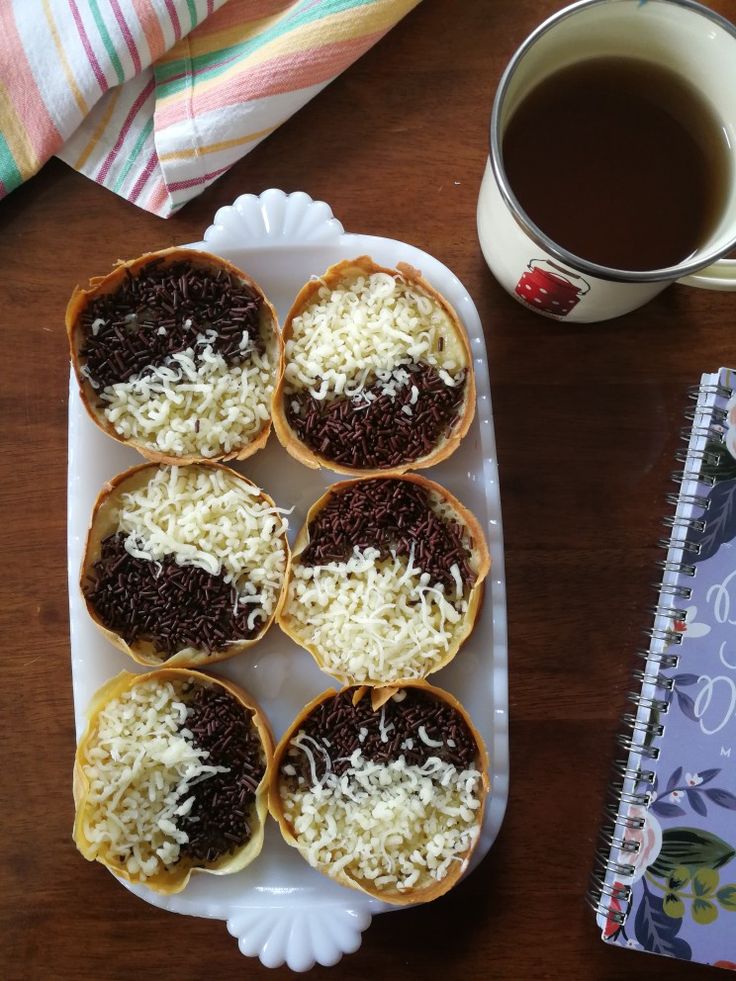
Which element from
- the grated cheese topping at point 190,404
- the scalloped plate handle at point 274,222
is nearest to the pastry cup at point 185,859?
the grated cheese topping at point 190,404

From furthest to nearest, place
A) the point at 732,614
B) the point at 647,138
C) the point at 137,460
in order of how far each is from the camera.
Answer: the point at 137,460, the point at 732,614, the point at 647,138

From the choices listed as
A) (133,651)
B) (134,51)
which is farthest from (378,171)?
(133,651)

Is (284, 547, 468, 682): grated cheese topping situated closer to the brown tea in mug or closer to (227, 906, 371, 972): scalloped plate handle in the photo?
(227, 906, 371, 972): scalloped plate handle

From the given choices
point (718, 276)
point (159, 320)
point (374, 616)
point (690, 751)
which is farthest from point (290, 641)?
point (718, 276)

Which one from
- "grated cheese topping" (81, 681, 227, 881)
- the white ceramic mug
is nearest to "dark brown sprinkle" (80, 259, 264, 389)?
the white ceramic mug

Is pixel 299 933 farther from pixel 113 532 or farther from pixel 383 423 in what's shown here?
pixel 383 423

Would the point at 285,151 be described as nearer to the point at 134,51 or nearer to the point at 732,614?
the point at 134,51
